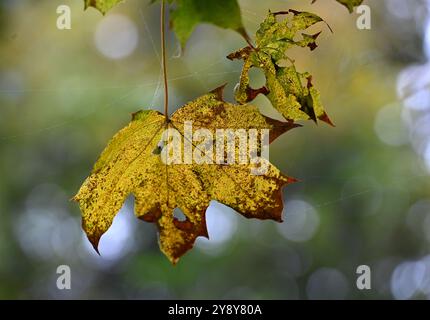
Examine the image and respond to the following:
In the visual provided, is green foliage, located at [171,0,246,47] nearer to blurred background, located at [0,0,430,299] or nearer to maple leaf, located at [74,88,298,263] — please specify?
maple leaf, located at [74,88,298,263]

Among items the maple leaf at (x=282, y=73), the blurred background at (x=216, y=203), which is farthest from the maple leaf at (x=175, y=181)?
the blurred background at (x=216, y=203)

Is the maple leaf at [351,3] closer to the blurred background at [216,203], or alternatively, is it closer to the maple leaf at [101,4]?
the maple leaf at [101,4]

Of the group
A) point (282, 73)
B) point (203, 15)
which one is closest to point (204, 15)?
point (203, 15)

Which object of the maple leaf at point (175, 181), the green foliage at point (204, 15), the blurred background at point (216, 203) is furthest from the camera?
the blurred background at point (216, 203)

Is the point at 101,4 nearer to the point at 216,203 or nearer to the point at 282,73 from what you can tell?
the point at 282,73

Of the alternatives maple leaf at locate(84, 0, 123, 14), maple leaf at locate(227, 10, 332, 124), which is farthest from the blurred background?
maple leaf at locate(84, 0, 123, 14)
